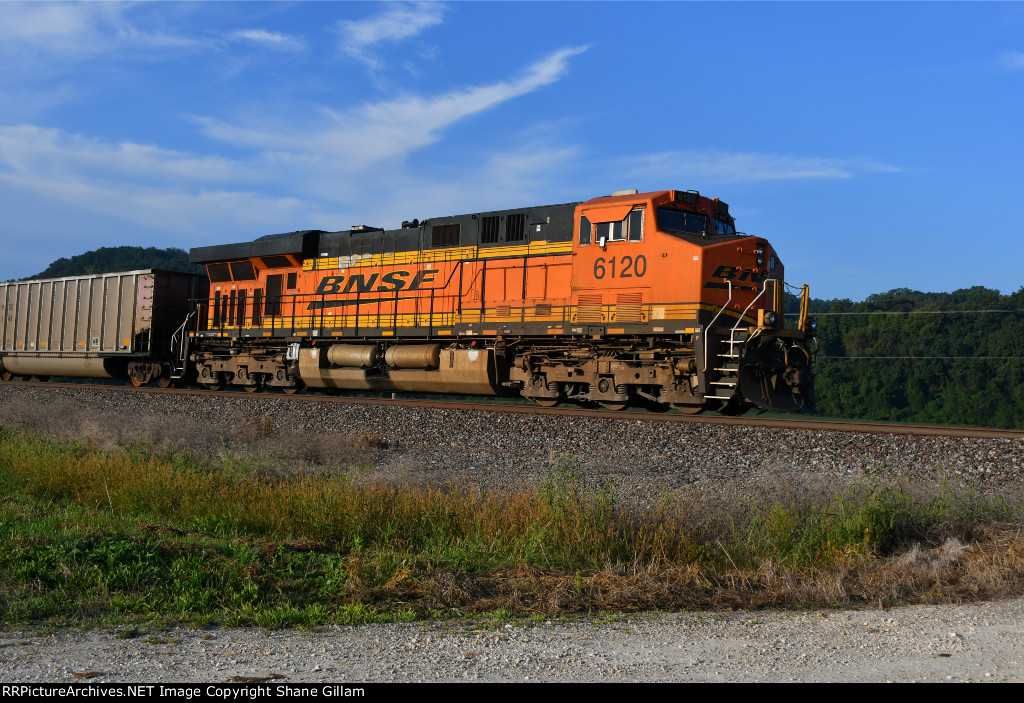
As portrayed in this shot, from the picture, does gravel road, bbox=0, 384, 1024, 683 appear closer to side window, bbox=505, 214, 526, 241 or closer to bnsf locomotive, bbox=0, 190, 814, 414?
bnsf locomotive, bbox=0, 190, 814, 414

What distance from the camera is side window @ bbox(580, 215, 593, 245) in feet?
48.3

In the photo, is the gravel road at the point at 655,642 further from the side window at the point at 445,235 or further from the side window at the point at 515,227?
the side window at the point at 445,235

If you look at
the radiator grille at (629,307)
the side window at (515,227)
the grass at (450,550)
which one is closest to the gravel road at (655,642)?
the grass at (450,550)

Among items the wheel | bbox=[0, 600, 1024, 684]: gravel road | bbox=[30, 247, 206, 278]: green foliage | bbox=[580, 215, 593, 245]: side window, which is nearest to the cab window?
bbox=[580, 215, 593, 245]: side window

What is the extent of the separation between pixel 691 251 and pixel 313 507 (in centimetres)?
851

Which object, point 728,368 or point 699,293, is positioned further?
point 699,293

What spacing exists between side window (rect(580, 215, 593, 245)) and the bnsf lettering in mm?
3717

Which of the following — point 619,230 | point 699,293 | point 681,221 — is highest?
point 681,221

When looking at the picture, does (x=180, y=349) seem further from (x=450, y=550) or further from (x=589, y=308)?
(x=450, y=550)

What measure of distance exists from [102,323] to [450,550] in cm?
2108

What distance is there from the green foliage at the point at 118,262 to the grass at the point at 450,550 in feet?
265

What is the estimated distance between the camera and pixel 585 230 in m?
14.8

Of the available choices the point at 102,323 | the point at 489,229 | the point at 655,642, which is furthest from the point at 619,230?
the point at 102,323
